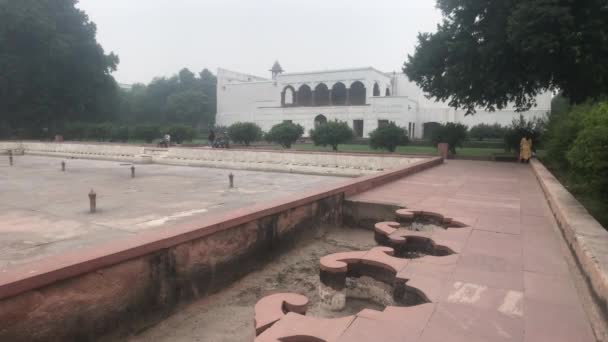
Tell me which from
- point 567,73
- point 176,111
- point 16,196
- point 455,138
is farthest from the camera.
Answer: point 176,111

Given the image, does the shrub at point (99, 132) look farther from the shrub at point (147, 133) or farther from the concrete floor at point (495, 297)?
the concrete floor at point (495, 297)

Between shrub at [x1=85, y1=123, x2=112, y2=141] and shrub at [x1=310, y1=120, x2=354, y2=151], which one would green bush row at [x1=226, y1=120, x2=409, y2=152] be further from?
shrub at [x1=85, y1=123, x2=112, y2=141]

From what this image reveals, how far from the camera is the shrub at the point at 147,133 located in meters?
28.8

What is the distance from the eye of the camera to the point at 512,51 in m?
12.8

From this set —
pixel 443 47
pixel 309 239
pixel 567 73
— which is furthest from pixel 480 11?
pixel 309 239

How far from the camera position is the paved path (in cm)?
206

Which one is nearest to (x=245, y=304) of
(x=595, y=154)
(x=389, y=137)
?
(x=595, y=154)

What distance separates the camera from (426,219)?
4758 mm

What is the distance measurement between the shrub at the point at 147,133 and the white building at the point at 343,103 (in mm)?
14707

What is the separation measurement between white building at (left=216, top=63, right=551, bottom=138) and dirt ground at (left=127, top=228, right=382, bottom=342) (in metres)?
32.5

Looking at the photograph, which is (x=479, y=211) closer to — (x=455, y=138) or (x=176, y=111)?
(x=455, y=138)

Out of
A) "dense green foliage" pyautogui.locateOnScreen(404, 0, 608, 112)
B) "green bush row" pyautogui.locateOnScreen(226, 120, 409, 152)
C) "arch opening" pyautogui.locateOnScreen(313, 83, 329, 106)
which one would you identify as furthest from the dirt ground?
"arch opening" pyautogui.locateOnScreen(313, 83, 329, 106)

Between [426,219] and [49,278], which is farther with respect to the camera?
[426,219]

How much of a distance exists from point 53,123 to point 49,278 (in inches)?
1540
